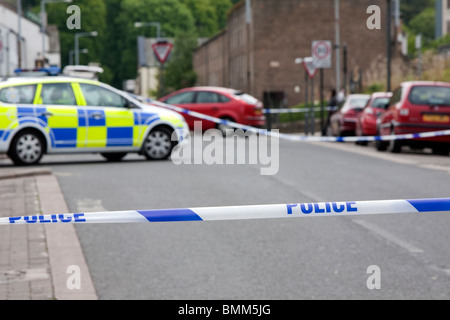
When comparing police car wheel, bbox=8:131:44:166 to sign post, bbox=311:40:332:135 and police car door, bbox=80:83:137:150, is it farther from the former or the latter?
sign post, bbox=311:40:332:135

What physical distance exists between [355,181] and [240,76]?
55638 millimetres

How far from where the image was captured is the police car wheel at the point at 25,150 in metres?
13.9

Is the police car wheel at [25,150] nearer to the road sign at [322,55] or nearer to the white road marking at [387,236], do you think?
the white road marking at [387,236]

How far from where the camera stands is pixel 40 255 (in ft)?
27.4

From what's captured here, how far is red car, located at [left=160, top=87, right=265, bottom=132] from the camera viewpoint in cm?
2502

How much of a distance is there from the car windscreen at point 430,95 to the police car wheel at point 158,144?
244 inches

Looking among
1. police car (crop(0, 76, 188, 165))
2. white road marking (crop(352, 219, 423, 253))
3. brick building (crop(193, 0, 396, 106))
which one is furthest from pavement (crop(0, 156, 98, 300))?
brick building (crop(193, 0, 396, 106))

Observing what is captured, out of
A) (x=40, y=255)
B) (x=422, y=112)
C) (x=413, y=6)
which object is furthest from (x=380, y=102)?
(x=413, y=6)

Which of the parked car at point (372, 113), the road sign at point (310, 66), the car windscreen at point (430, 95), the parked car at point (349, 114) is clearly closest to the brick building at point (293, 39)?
the road sign at point (310, 66)

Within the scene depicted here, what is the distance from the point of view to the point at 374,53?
66.0 metres

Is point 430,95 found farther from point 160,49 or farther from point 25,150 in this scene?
point 160,49

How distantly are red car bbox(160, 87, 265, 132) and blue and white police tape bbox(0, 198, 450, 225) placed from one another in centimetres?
2179
